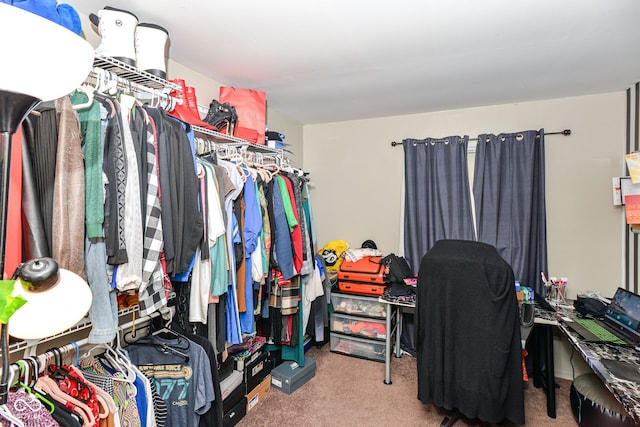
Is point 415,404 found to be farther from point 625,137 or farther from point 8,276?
point 625,137

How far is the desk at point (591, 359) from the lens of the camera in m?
1.33

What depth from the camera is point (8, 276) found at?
0.93 meters

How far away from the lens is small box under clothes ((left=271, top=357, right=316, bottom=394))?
2.46 meters

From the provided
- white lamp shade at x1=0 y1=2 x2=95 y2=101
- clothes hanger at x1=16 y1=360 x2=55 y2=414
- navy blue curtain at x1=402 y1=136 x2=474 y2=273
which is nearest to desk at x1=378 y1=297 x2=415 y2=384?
navy blue curtain at x1=402 y1=136 x2=474 y2=273

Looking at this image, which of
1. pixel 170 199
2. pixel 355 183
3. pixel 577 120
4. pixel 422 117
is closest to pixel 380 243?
pixel 355 183

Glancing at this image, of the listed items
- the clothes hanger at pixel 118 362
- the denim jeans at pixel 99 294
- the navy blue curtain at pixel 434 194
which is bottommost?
the clothes hanger at pixel 118 362

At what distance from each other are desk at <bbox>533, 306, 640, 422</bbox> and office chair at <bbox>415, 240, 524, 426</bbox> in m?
0.34

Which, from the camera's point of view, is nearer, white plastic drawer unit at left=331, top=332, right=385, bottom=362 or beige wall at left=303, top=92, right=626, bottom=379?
beige wall at left=303, top=92, right=626, bottom=379

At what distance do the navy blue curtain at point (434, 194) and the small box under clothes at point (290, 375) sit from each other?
1.39m

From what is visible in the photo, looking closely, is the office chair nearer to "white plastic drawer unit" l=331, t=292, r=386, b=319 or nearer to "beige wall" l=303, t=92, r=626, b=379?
"white plastic drawer unit" l=331, t=292, r=386, b=319

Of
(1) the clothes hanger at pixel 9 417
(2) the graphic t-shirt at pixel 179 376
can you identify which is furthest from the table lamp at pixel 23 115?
(2) the graphic t-shirt at pixel 179 376

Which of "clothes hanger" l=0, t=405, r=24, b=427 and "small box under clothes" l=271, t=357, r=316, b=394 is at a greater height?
"clothes hanger" l=0, t=405, r=24, b=427

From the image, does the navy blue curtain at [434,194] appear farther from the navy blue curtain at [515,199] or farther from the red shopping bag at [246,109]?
the red shopping bag at [246,109]

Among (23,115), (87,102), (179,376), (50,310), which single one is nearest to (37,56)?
(23,115)
